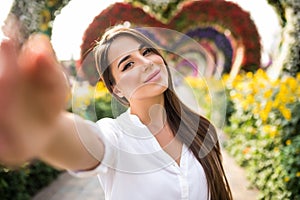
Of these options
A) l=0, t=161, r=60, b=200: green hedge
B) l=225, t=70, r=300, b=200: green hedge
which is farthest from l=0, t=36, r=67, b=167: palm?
l=225, t=70, r=300, b=200: green hedge

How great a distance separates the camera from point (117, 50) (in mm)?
767

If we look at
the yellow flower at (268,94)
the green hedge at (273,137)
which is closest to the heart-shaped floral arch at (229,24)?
the green hedge at (273,137)

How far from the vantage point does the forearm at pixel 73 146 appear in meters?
0.49

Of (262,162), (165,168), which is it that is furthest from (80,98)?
(262,162)

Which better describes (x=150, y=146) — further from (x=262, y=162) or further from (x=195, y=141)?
(x=262, y=162)

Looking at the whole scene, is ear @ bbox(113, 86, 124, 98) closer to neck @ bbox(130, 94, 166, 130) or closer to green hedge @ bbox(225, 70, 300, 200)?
neck @ bbox(130, 94, 166, 130)

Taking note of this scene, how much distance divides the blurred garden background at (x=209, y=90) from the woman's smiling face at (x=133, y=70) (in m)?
0.04

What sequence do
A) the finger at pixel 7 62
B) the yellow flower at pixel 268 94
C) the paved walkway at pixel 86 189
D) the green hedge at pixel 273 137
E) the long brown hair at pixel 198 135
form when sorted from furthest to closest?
1. the paved walkway at pixel 86 189
2. the yellow flower at pixel 268 94
3. the green hedge at pixel 273 137
4. the long brown hair at pixel 198 135
5. the finger at pixel 7 62

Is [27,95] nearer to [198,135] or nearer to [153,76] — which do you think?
[153,76]

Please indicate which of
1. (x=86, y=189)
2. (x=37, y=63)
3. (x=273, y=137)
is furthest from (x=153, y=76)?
(x=86, y=189)

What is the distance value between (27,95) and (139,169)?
473 millimetres

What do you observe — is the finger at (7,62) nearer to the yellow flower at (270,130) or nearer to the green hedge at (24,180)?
the green hedge at (24,180)

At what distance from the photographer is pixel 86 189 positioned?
3.65m

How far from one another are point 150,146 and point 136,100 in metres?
0.10
